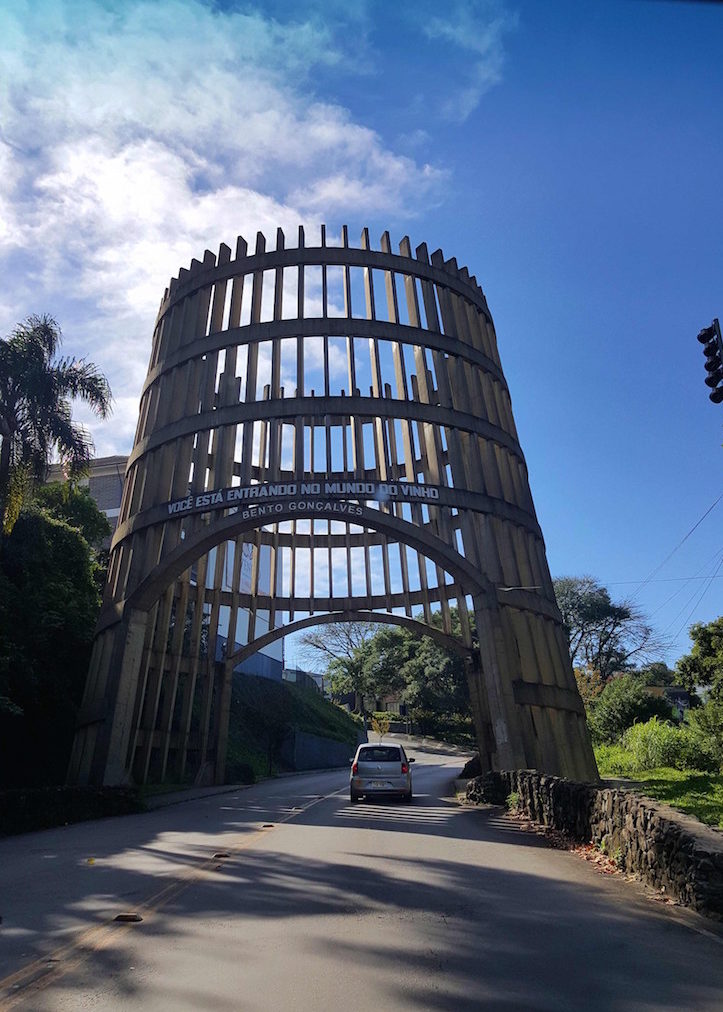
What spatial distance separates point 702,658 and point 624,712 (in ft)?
21.1

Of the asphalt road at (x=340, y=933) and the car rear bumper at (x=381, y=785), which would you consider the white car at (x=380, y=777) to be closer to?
the car rear bumper at (x=381, y=785)

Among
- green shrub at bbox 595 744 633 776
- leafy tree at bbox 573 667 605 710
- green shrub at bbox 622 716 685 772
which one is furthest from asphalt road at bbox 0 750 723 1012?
leafy tree at bbox 573 667 605 710

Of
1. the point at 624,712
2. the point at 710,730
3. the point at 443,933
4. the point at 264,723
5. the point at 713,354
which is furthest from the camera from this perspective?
the point at 264,723

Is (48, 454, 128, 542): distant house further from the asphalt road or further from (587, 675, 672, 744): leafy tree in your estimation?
the asphalt road

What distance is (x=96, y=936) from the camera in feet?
18.8

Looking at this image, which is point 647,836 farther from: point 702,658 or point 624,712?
point 624,712

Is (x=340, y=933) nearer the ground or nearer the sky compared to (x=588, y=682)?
nearer the ground

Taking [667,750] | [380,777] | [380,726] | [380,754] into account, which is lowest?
[380,777]

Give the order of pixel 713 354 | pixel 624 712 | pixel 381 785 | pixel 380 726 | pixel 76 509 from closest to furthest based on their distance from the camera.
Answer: pixel 713 354 → pixel 381 785 → pixel 76 509 → pixel 624 712 → pixel 380 726

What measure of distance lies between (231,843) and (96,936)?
6.42 metres

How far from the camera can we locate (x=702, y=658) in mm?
31594

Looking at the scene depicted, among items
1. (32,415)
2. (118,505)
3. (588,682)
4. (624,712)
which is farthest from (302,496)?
(588,682)

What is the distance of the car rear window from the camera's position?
20734mm

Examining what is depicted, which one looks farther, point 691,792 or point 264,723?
point 264,723
